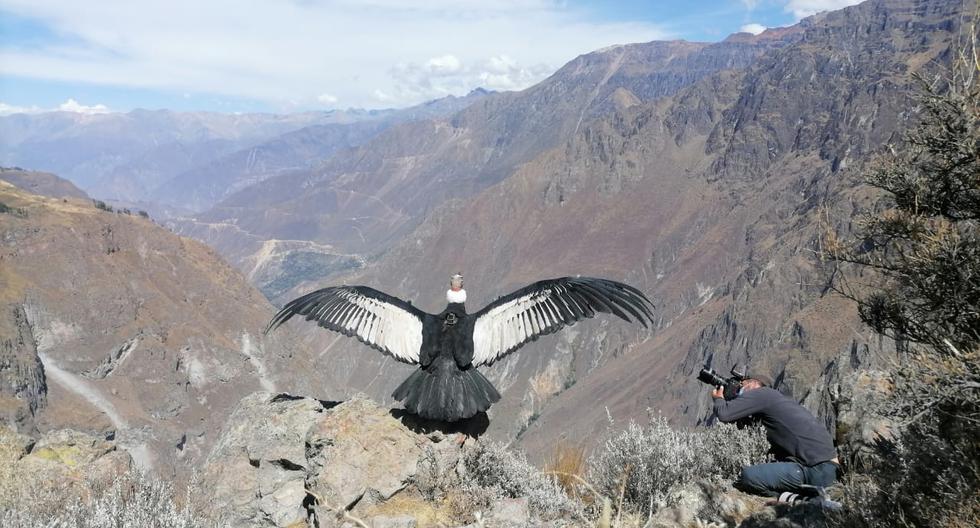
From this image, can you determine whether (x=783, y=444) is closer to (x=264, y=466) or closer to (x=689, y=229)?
(x=264, y=466)

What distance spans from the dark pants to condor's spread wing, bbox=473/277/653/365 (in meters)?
1.82

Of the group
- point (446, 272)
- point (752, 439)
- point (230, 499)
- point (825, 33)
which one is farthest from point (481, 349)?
point (825, 33)

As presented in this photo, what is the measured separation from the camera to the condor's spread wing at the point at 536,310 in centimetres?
598

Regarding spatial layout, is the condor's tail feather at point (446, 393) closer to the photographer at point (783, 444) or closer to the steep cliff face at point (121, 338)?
the photographer at point (783, 444)

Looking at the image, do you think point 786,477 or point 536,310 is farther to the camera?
point 536,310

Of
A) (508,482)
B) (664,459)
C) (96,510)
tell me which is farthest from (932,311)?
(96,510)

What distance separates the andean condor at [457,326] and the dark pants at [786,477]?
5.63 feet

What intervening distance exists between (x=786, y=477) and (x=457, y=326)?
3.14 m

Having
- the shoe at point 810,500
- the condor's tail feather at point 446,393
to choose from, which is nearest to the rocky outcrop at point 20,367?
the condor's tail feather at point 446,393

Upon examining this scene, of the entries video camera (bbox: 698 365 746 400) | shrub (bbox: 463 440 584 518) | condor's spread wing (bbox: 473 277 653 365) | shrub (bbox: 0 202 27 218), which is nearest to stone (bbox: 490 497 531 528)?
shrub (bbox: 463 440 584 518)

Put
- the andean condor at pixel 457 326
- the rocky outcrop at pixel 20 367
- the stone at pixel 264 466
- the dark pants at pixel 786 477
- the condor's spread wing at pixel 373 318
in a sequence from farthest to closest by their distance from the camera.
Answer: the rocky outcrop at pixel 20 367, the condor's spread wing at pixel 373 318, the andean condor at pixel 457 326, the stone at pixel 264 466, the dark pants at pixel 786 477

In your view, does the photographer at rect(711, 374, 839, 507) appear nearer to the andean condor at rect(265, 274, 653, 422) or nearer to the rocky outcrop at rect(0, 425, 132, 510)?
the andean condor at rect(265, 274, 653, 422)

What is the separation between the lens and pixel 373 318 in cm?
645

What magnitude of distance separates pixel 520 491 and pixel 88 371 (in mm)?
68149
